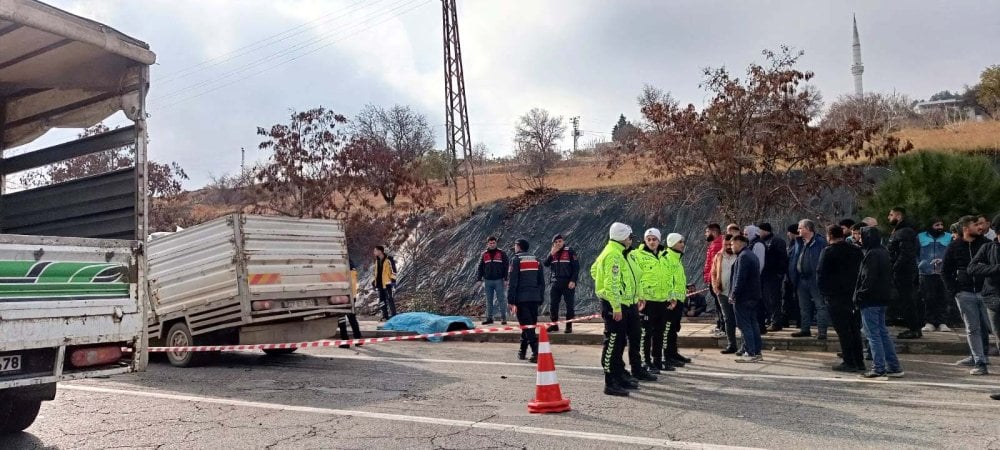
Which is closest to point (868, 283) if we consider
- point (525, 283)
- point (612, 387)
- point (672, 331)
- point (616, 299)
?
point (672, 331)

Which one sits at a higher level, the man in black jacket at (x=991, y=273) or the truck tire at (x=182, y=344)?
the man in black jacket at (x=991, y=273)

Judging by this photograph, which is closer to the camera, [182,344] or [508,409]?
[508,409]

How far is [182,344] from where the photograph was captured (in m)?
11.1

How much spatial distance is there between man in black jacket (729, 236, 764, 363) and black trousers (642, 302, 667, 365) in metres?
1.23

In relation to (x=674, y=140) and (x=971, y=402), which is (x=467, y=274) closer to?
(x=674, y=140)

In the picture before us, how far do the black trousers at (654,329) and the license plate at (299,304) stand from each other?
505 centimetres

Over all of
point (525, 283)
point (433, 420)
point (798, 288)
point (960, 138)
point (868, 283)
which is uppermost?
point (960, 138)

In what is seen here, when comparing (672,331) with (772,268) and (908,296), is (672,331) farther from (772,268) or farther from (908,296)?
(908,296)

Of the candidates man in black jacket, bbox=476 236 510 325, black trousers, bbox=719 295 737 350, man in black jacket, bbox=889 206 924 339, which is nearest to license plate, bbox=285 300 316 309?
man in black jacket, bbox=476 236 510 325

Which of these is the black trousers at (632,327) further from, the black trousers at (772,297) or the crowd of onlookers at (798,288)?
the black trousers at (772,297)

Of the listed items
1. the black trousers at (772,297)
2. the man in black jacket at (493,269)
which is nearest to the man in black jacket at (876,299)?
the black trousers at (772,297)

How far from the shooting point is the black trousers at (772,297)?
12188mm

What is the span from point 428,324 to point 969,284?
9.26m

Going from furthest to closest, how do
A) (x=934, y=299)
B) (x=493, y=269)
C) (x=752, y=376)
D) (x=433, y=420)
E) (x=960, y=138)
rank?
1. (x=960, y=138)
2. (x=493, y=269)
3. (x=934, y=299)
4. (x=752, y=376)
5. (x=433, y=420)
